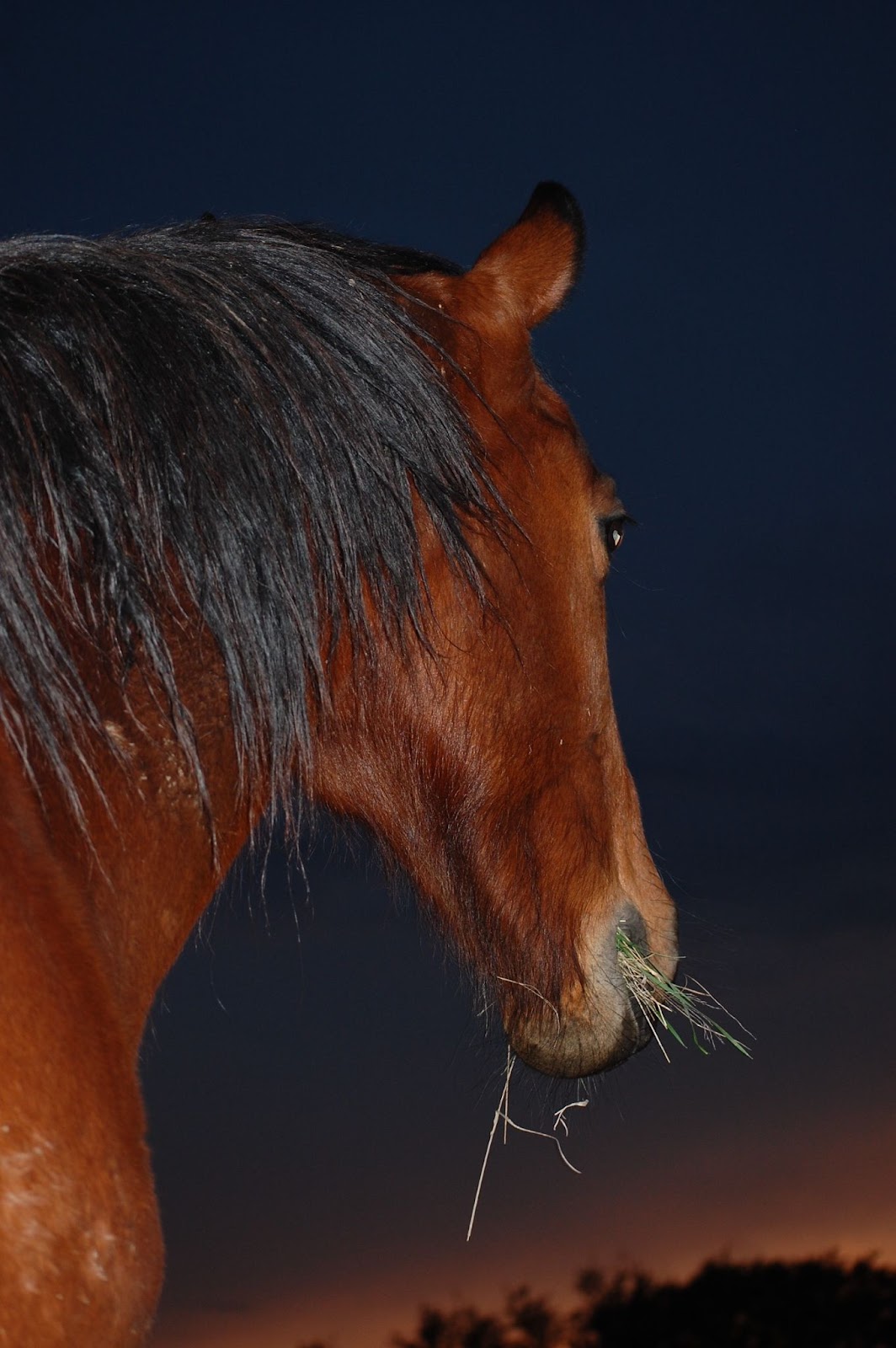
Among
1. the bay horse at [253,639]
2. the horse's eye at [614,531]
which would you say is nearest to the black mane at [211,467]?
the bay horse at [253,639]

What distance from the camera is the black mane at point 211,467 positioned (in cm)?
143

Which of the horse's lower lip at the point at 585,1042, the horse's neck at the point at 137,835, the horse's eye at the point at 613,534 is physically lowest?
the horse's lower lip at the point at 585,1042

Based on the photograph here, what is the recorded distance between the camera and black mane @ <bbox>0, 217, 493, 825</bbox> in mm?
1429

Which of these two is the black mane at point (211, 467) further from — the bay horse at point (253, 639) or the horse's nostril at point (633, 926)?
the horse's nostril at point (633, 926)

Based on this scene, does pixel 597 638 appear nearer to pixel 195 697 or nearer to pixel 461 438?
pixel 461 438

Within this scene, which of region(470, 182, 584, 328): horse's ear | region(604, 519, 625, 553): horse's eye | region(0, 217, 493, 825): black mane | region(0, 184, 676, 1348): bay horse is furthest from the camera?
region(604, 519, 625, 553): horse's eye

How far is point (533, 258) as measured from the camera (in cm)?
238

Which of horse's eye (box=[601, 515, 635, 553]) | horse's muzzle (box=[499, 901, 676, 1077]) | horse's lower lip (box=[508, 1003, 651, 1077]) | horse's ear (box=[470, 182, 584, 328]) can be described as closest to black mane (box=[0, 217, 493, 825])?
horse's ear (box=[470, 182, 584, 328])

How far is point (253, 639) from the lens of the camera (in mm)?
1604

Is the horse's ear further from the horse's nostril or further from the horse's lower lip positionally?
the horse's lower lip

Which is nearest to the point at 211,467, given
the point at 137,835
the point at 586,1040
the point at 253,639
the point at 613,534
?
the point at 253,639

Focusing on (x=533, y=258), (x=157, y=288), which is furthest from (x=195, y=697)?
(x=533, y=258)

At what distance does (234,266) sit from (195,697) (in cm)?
74

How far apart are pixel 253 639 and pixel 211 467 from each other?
25 cm
